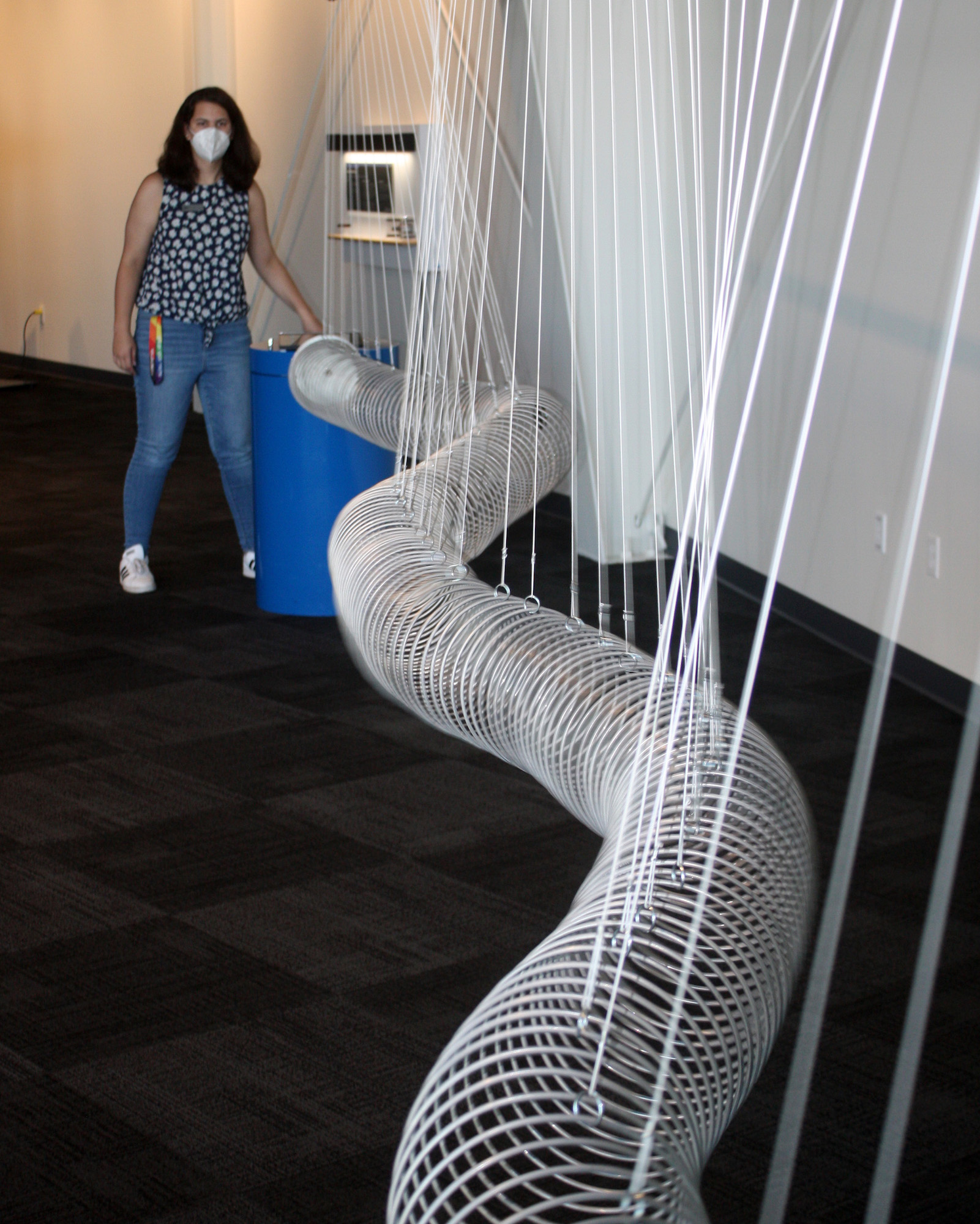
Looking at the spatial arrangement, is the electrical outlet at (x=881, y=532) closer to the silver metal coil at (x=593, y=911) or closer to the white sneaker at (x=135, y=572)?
the silver metal coil at (x=593, y=911)

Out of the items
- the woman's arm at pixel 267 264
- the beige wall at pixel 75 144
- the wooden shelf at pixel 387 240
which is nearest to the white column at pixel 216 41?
the beige wall at pixel 75 144

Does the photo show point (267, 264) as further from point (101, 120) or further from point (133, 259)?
point (101, 120)

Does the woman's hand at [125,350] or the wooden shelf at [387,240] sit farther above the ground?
the wooden shelf at [387,240]

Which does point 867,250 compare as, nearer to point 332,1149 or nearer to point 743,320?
point 743,320

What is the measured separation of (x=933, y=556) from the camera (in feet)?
10.2

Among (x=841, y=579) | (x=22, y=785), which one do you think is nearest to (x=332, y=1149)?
(x=22, y=785)

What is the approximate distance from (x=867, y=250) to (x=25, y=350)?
24.6 ft

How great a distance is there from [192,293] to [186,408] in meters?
0.35

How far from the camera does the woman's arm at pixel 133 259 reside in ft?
12.1

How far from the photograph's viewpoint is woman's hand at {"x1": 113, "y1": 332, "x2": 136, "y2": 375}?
3762 mm

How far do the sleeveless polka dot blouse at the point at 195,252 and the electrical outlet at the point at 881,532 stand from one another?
187cm

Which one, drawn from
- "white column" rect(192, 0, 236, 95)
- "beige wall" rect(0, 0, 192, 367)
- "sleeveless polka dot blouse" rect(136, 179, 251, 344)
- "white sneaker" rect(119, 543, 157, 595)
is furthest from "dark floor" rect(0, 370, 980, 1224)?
"beige wall" rect(0, 0, 192, 367)

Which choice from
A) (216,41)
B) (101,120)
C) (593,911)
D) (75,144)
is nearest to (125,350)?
(593,911)

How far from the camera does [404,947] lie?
2.04m
